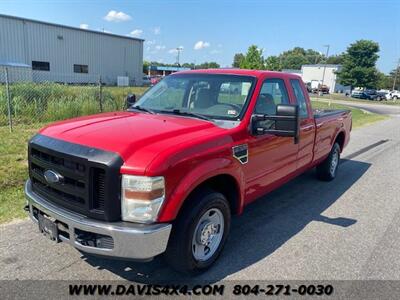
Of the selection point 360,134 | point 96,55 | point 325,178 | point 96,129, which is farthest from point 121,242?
point 96,55

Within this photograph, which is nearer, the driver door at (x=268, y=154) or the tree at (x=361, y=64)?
the driver door at (x=268, y=154)

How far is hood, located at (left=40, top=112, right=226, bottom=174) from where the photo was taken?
8.83ft

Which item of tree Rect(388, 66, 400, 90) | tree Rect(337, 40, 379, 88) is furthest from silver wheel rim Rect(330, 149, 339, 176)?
tree Rect(388, 66, 400, 90)

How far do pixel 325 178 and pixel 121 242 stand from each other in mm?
4928

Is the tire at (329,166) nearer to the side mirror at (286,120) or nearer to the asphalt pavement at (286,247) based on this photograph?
the asphalt pavement at (286,247)

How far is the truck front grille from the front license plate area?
0.16m

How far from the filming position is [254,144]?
3.72 m

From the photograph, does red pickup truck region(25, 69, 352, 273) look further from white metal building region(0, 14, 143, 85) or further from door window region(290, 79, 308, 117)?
white metal building region(0, 14, 143, 85)

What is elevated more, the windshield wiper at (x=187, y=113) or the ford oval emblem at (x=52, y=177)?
the windshield wiper at (x=187, y=113)

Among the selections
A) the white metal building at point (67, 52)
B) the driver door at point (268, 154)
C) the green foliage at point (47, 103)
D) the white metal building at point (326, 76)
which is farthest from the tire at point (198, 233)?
the white metal building at point (326, 76)

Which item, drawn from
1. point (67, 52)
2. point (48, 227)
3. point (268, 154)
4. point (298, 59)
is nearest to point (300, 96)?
point (268, 154)

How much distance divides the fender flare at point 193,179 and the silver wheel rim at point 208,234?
1.25ft

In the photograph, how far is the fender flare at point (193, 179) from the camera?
2.74 meters

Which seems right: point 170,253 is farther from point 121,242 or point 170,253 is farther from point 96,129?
point 96,129
